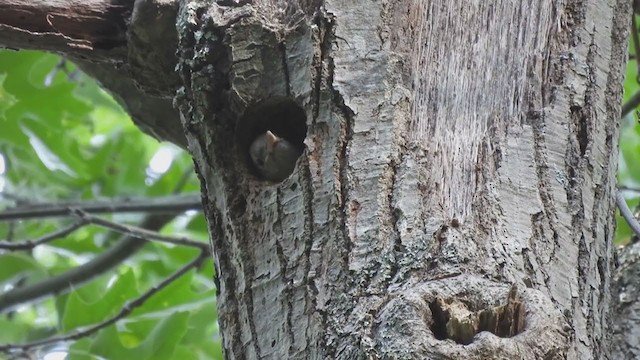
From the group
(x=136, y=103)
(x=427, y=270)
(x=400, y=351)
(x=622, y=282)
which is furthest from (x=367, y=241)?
(x=136, y=103)

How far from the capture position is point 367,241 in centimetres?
130

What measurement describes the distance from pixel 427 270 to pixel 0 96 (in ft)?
7.14

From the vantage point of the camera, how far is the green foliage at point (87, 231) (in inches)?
115

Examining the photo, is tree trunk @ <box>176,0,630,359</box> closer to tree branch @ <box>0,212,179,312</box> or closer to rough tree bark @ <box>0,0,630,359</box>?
rough tree bark @ <box>0,0,630,359</box>

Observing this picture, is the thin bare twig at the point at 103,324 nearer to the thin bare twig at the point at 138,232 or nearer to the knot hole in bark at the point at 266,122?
the thin bare twig at the point at 138,232

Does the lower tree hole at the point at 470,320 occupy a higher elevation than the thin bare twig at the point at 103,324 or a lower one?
lower

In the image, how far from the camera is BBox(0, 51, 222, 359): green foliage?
292 centimetres

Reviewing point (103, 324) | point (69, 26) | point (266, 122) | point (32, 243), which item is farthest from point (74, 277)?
point (266, 122)

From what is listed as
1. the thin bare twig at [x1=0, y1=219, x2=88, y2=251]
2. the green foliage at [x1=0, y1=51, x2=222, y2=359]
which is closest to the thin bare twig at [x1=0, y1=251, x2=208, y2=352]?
the green foliage at [x1=0, y1=51, x2=222, y2=359]

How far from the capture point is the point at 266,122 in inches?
61.7

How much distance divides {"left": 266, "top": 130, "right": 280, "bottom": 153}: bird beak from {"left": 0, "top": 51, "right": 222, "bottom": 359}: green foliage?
127cm

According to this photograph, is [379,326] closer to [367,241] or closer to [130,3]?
[367,241]

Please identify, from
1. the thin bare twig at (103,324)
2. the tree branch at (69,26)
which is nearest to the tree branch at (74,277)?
the thin bare twig at (103,324)

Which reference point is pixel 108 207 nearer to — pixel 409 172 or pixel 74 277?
pixel 74 277
